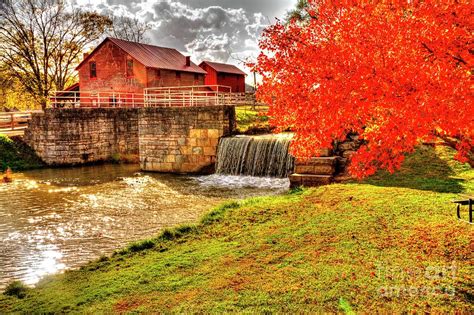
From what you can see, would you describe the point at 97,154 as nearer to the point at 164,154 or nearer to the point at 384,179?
the point at 164,154

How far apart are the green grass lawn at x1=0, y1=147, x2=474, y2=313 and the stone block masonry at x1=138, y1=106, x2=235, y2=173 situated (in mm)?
11623

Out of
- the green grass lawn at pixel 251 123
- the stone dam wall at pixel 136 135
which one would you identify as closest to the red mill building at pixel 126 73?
the green grass lawn at pixel 251 123

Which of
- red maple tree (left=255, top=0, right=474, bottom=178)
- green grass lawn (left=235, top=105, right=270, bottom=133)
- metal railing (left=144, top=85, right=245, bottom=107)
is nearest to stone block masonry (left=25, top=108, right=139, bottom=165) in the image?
metal railing (left=144, top=85, right=245, bottom=107)

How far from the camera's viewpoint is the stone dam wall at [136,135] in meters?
22.5

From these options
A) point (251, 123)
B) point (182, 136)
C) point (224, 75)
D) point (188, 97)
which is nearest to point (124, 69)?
point (188, 97)

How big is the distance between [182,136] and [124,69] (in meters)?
17.4

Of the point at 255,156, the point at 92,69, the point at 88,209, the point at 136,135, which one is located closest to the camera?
the point at 88,209

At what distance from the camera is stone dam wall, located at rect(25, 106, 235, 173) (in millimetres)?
22453

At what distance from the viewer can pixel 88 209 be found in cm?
1434

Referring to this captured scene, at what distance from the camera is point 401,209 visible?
924 centimetres

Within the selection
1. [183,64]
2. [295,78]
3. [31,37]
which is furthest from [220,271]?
[183,64]

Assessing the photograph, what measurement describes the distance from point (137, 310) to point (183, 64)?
128 feet

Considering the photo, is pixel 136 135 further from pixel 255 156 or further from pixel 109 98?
pixel 255 156

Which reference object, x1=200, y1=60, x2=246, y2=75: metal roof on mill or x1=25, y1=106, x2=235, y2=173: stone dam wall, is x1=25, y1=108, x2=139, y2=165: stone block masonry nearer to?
x1=25, y1=106, x2=235, y2=173: stone dam wall
